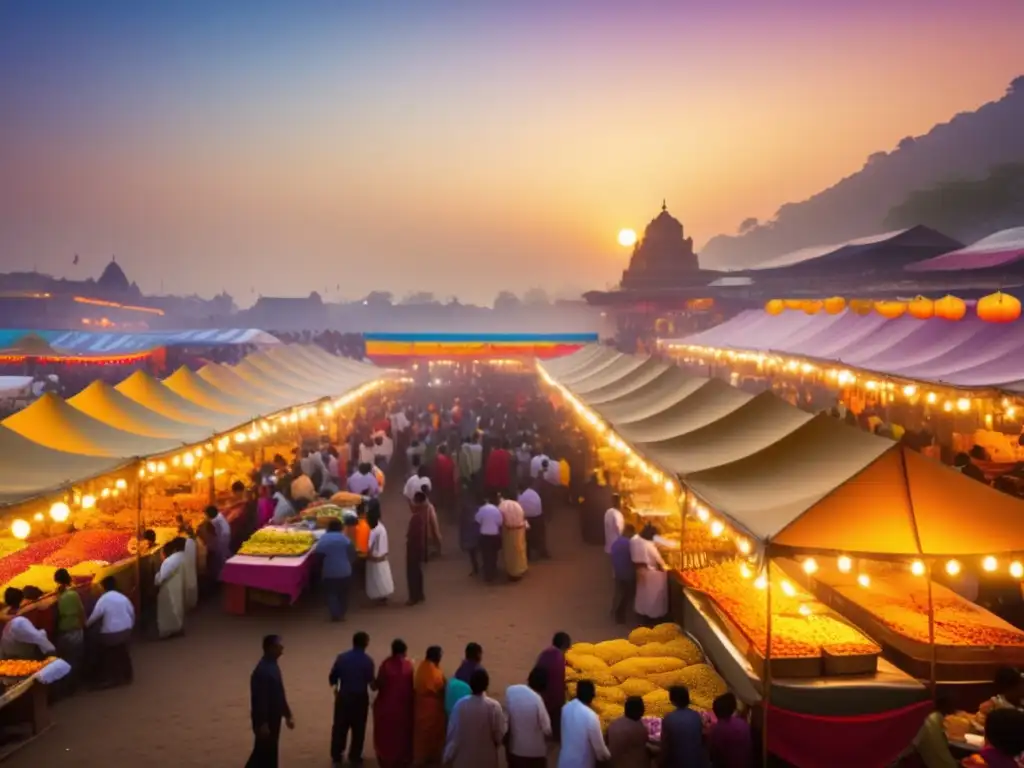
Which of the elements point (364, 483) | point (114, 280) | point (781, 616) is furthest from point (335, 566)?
point (114, 280)

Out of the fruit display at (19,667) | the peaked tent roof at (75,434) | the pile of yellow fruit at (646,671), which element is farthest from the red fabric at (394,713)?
the peaked tent roof at (75,434)

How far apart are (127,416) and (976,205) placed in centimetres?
5974

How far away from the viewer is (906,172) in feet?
293

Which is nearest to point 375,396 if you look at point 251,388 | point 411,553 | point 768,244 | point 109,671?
point 251,388

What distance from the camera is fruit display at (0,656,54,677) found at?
6.68 meters

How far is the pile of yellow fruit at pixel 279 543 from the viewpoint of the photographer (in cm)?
1007

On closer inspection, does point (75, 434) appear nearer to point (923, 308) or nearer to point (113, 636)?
point (113, 636)

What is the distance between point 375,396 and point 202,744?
24.1m

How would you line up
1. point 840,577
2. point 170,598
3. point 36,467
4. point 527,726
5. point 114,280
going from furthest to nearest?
1. point 114,280
2. point 170,598
3. point 36,467
4. point 840,577
5. point 527,726

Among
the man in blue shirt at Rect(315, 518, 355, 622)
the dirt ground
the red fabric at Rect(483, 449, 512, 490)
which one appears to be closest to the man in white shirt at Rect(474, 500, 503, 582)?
the dirt ground

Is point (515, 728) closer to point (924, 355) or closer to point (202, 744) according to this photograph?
point (202, 744)

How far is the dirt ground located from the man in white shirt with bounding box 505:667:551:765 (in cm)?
165

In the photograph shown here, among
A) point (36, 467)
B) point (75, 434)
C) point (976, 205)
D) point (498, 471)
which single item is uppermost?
point (976, 205)

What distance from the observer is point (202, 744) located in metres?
6.66
